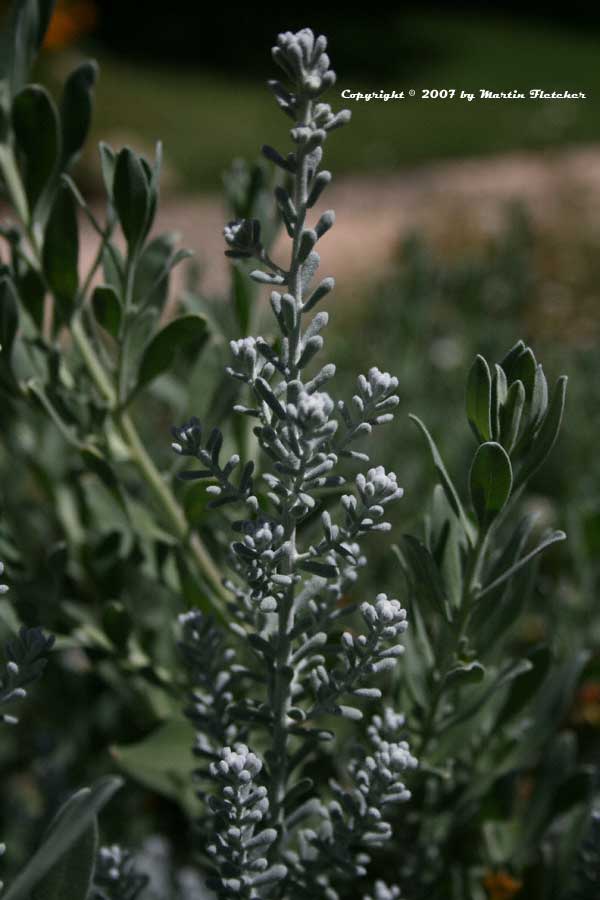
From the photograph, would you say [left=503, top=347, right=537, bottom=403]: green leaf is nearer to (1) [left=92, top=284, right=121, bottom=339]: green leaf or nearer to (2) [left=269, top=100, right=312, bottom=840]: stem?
(2) [left=269, top=100, right=312, bottom=840]: stem

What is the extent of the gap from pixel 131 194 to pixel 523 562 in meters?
0.42

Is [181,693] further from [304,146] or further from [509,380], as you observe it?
[304,146]

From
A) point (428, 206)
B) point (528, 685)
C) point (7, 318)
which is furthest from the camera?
point (428, 206)

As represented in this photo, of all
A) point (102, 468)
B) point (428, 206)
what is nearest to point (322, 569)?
point (102, 468)

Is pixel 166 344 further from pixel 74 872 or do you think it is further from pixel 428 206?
pixel 428 206

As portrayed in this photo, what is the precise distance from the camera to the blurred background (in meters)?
2.25

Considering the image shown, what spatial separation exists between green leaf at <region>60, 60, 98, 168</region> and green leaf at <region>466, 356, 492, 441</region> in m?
0.46

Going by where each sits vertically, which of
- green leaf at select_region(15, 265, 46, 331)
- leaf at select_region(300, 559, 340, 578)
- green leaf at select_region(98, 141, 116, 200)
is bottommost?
leaf at select_region(300, 559, 340, 578)

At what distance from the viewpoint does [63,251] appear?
97cm

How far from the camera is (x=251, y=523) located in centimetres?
69

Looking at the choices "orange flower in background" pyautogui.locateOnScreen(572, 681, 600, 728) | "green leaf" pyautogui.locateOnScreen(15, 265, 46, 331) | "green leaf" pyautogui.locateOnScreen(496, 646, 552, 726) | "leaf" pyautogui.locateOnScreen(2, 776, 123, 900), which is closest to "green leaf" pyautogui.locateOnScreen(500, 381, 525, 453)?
"green leaf" pyautogui.locateOnScreen(496, 646, 552, 726)

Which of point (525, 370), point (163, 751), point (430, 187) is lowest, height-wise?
point (163, 751)

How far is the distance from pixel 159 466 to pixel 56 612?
2.81ft

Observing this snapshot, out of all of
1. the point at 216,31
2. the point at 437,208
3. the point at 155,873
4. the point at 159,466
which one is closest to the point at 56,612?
the point at 155,873
